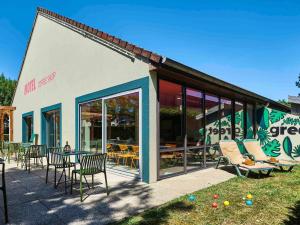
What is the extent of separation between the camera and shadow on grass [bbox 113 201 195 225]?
12.6 feet

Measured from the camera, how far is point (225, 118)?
10039mm

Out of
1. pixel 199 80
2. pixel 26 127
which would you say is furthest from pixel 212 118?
pixel 26 127

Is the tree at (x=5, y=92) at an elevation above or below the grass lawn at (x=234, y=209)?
above

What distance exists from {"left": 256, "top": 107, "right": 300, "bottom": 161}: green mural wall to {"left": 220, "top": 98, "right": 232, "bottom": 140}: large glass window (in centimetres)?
262

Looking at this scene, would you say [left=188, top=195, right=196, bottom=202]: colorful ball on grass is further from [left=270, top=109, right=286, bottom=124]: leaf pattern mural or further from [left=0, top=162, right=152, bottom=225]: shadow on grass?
[left=270, top=109, right=286, bottom=124]: leaf pattern mural

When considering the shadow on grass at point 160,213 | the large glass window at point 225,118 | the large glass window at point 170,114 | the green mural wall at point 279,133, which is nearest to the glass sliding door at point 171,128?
the large glass window at point 170,114

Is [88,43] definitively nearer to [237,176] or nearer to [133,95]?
[133,95]

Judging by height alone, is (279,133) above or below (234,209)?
above

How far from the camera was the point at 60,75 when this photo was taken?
11.2m

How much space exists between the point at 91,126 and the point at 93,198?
4461mm

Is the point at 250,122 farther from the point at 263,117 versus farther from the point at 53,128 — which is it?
the point at 53,128

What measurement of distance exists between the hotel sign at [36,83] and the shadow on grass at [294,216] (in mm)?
10969

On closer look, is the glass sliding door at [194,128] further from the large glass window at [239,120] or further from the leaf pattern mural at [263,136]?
the leaf pattern mural at [263,136]

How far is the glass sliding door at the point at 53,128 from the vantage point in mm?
11906
